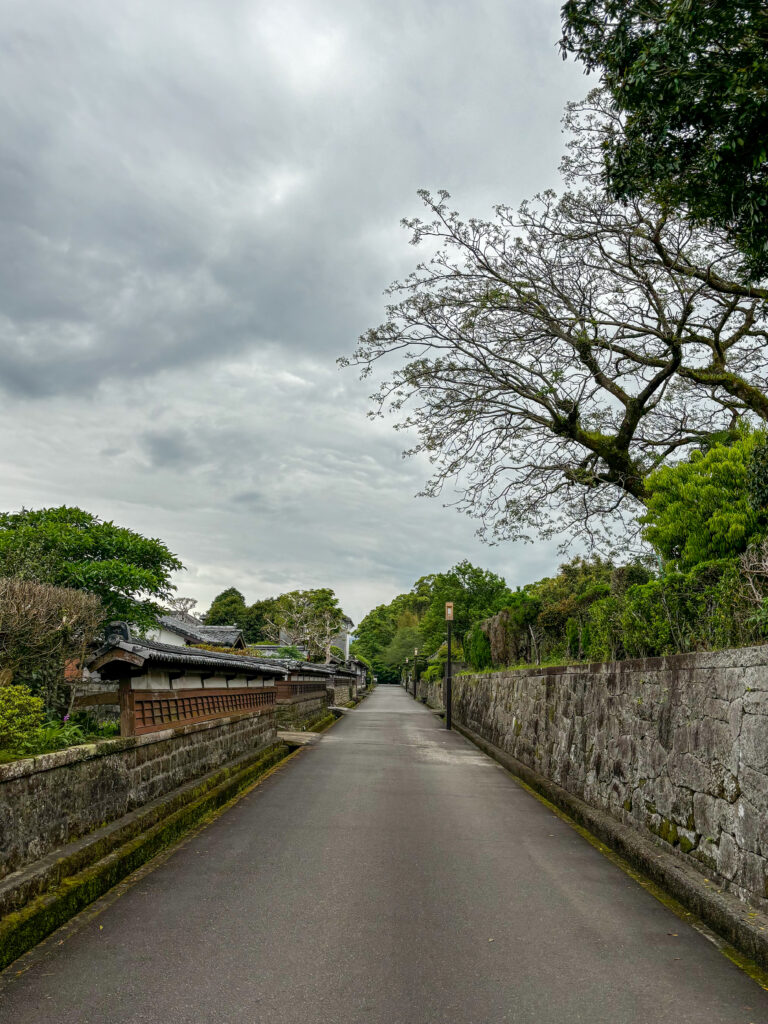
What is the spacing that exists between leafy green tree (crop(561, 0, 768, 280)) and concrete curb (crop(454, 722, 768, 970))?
518cm

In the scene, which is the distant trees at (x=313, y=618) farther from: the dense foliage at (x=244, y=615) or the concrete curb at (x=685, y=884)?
the concrete curb at (x=685, y=884)

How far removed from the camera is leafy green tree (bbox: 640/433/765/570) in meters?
8.62

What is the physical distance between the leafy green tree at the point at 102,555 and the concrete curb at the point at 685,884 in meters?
15.9

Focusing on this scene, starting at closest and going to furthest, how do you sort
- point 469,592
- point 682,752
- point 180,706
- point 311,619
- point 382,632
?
point 682,752 < point 180,706 < point 469,592 < point 311,619 < point 382,632

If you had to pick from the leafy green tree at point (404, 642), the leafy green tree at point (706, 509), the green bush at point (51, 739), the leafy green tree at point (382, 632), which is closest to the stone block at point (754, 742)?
the leafy green tree at point (706, 509)

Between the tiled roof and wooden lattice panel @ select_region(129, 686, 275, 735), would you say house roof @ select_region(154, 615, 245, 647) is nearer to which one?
wooden lattice panel @ select_region(129, 686, 275, 735)

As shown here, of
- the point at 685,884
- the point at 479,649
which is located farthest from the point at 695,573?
the point at 479,649

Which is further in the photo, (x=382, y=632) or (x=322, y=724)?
(x=382, y=632)

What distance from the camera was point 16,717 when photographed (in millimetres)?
5316

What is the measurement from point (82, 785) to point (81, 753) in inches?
12.3

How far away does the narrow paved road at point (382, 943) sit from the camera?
3494mm

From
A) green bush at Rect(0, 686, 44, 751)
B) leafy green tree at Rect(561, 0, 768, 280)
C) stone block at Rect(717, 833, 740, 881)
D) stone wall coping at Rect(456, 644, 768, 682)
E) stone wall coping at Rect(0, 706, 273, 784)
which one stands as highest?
leafy green tree at Rect(561, 0, 768, 280)

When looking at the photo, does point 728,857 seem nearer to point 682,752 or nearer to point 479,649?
point 682,752

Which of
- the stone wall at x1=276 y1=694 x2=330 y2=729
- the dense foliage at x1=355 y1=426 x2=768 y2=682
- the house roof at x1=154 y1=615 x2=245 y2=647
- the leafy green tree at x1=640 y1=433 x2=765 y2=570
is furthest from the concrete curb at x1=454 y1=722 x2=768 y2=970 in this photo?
the house roof at x1=154 y1=615 x2=245 y2=647
